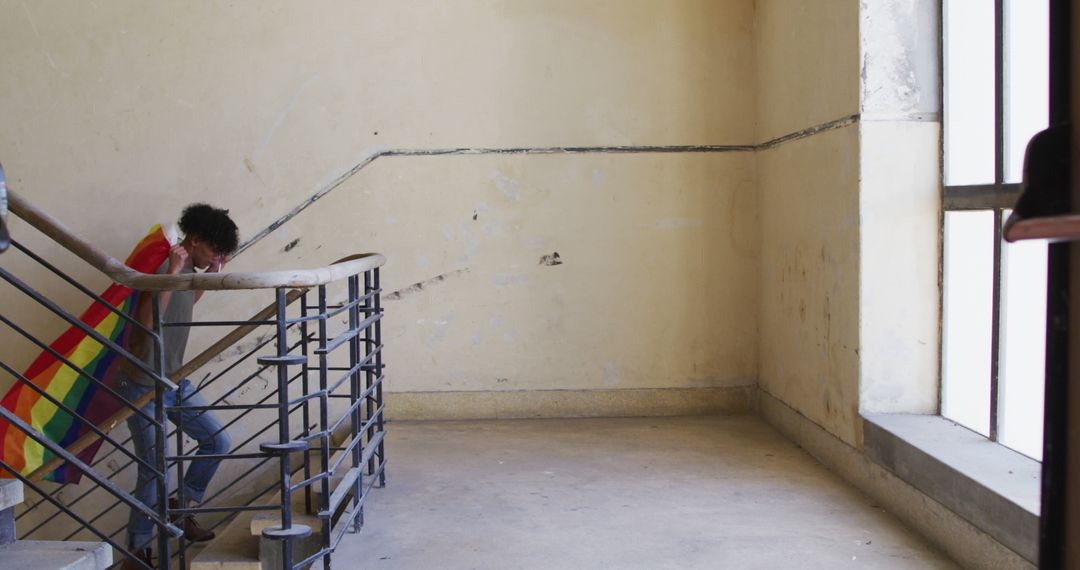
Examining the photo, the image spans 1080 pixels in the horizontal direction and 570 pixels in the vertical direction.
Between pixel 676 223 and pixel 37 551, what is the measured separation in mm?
3669

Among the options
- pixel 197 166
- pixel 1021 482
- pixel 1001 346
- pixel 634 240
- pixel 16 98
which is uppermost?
pixel 16 98

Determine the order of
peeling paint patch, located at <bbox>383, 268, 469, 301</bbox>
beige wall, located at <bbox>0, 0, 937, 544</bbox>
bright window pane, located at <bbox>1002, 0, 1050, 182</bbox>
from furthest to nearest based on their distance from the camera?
peeling paint patch, located at <bbox>383, 268, 469, 301</bbox> → beige wall, located at <bbox>0, 0, 937, 544</bbox> → bright window pane, located at <bbox>1002, 0, 1050, 182</bbox>

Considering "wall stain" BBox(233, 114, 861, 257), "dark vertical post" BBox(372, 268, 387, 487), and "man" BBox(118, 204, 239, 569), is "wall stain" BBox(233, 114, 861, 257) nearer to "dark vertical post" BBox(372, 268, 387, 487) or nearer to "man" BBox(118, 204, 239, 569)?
"man" BBox(118, 204, 239, 569)

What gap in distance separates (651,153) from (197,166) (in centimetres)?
261

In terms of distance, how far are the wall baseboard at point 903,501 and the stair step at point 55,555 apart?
2.69 meters

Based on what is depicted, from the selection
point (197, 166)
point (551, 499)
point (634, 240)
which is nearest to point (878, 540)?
point (551, 499)

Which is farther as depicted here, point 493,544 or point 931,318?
point 931,318

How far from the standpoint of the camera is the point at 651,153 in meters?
5.28

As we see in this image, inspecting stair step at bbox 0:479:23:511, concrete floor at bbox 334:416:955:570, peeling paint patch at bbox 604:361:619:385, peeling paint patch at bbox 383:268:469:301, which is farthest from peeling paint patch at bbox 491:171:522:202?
stair step at bbox 0:479:23:511

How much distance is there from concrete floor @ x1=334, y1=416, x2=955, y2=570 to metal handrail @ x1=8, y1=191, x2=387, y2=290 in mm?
1028

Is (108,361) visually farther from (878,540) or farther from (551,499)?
(878,540)

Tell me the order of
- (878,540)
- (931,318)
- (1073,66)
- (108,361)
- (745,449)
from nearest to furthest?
(1073,66), (878,540), (931,318), (108,361), (745,449)

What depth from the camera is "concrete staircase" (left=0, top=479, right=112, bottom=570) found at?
2545 mm

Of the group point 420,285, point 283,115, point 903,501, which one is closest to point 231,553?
point 420,285
